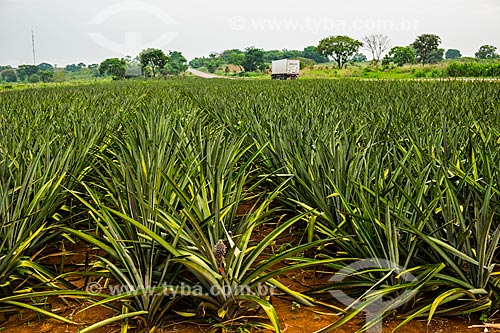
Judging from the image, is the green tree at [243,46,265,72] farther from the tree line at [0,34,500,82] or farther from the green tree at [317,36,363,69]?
the green tree at [317,36,363,69]

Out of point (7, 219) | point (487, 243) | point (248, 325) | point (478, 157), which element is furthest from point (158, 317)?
point (478, 157)

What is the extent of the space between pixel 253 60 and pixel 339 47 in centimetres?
2122

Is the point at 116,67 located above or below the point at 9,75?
above

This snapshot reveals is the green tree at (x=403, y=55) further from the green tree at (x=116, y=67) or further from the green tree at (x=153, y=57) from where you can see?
the green tree at (x=116, y=67)

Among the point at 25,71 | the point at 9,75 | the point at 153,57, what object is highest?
the point at 153,57

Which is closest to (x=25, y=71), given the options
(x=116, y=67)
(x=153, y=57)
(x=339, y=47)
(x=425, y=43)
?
(x=116, y=67)

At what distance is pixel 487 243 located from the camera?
1.92m

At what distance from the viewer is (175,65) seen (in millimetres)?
85188

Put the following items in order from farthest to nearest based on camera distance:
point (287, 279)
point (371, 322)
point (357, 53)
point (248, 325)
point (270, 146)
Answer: point (357, 53)
point (270, 146)
point (287, 279)
point (248, 325)
point (371, 322)

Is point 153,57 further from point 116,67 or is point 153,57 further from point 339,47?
point 339,47

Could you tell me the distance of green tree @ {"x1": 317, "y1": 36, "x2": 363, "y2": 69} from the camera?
6200 centimetres

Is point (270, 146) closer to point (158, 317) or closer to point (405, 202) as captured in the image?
point (405, 202)

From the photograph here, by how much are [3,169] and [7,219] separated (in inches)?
20.9

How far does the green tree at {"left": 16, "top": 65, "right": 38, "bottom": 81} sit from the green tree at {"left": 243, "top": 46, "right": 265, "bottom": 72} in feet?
131
